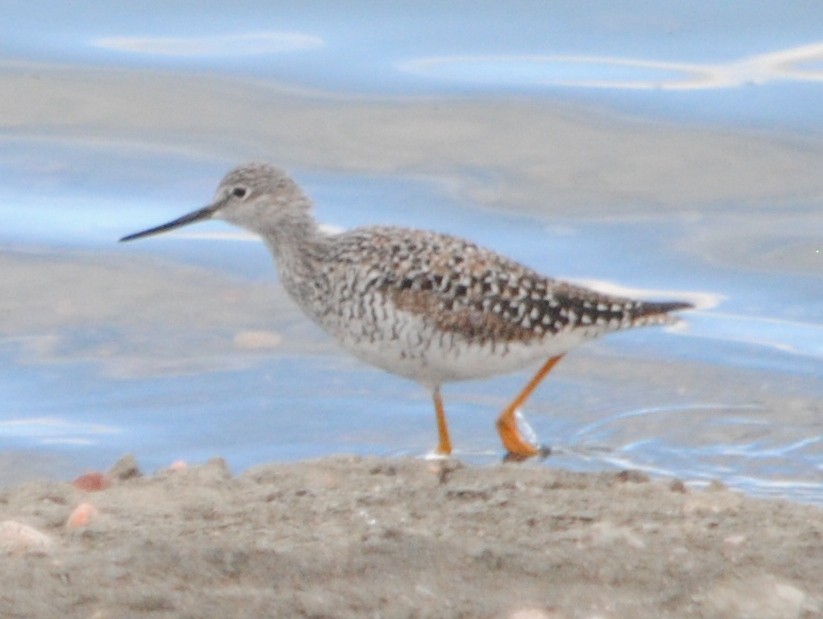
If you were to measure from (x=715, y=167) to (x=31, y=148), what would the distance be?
14.5 ft

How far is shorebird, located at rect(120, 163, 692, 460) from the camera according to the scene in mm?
6750

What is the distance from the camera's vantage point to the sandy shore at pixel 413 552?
4.24 m

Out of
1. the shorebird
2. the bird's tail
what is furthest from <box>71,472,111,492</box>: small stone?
the bird's tail

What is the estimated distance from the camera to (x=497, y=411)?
8.01 m

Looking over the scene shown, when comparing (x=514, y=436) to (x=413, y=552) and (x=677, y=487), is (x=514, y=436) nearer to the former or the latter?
(x=677, y=487)

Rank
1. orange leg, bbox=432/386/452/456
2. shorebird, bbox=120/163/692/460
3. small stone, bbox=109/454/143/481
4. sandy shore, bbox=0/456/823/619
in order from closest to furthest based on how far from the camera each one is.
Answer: sandy shore, bbox=0/456/823/619
small stone, bbox=109/454/143/481
shorebird, bbox=120/163/692/460
orange leg, bbox=432/386/452/456

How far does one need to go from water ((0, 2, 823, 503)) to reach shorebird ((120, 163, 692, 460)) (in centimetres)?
62

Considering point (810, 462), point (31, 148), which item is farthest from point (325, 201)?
point (810, 462)

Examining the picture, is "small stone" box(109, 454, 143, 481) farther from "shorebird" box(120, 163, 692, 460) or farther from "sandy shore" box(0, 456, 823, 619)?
"shorebird" box(120, 163, 692, 460)

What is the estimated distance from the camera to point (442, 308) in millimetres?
6754

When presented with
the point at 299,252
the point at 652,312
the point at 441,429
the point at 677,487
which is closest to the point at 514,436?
the point at 441,429

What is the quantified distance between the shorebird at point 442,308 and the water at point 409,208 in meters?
0.62

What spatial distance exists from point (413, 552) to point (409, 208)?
575 cm

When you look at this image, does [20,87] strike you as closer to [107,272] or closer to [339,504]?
[107,272]
